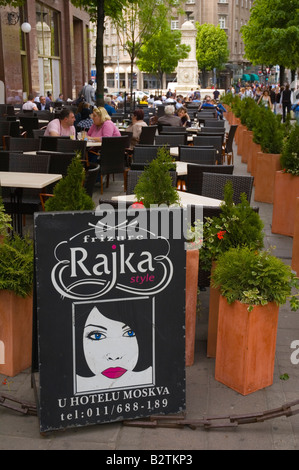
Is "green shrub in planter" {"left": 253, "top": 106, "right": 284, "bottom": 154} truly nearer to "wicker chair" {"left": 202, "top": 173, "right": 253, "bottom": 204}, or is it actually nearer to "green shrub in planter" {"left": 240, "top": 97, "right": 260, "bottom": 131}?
"green shrub in planter" {"left": 240, "top": 97, "right": 260, "bottom": 131}

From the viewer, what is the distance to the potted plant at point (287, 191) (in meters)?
8.03

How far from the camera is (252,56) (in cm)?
3128

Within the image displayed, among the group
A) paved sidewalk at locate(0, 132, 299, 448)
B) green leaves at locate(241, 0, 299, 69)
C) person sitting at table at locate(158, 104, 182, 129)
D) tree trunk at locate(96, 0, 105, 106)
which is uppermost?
green leaves at locate(241, 0, 299, 69)

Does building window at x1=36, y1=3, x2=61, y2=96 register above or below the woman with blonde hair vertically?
above

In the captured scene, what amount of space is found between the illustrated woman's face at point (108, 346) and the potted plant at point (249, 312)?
779 millimetres

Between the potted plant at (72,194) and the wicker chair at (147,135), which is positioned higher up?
the potted plant at (72,194)

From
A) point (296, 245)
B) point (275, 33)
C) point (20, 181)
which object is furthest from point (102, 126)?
point (275, 33)

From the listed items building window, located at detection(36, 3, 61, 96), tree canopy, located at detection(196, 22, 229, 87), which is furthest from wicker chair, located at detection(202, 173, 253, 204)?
tree canopy, located at detection(196, 22, 229, 87)

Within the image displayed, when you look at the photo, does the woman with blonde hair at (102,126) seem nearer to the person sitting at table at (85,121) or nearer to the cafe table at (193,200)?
the person sitting at table at (85,121)

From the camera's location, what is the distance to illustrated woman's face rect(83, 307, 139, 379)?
350 cm

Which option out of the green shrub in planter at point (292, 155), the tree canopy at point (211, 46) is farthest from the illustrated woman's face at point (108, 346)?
Result: the tree canopy at point (211, 46)

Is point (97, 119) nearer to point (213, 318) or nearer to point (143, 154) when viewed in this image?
point (143, 154)

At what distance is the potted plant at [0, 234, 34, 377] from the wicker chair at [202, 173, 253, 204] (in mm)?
2634

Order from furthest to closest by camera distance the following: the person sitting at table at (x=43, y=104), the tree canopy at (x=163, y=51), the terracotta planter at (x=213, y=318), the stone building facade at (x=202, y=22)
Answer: the stone building facade at (x=202, y=22), the tree canopy at (x=163, y=51), the person sitting at table at (x=43, y=104), the terracotta planter at (x=213, y=318)
